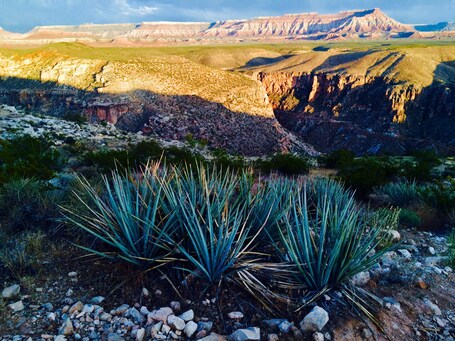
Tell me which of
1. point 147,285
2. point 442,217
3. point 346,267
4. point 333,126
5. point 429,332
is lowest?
point 333,126

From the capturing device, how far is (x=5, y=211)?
18.0 feet

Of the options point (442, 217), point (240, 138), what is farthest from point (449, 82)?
point (442, 217)

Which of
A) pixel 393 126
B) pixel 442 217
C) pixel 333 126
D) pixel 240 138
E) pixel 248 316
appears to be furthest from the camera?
pixel 333 126

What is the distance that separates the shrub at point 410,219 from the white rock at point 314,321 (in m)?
4.33

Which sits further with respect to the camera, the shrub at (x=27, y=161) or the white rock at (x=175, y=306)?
the shrub at (x=27, y=161)

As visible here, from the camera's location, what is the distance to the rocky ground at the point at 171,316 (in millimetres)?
2936

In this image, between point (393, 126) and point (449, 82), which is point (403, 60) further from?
point (393, 126)

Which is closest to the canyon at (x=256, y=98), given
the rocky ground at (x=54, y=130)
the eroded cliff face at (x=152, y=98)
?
the eroded cliff face at (x=152, y=98)

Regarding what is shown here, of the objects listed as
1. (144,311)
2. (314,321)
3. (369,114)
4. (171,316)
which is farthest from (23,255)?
(369,114)

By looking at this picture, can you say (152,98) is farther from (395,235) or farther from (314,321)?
(314,321)

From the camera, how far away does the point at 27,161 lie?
31.4 ft

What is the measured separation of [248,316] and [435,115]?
→ 6315cm

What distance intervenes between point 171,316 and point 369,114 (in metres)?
64.7

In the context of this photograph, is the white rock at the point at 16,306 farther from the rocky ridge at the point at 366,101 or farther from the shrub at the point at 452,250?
the rocky ridge at the point at 366,101
